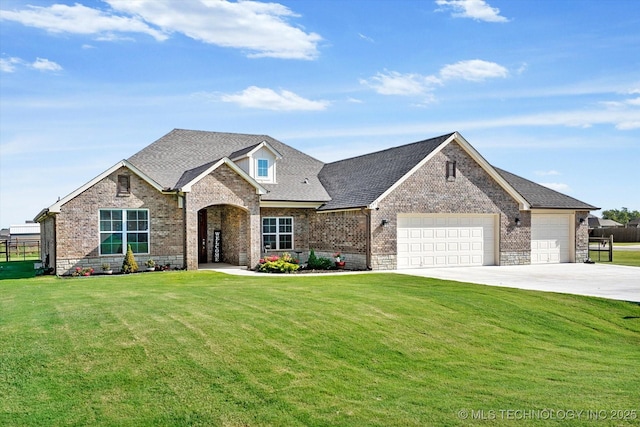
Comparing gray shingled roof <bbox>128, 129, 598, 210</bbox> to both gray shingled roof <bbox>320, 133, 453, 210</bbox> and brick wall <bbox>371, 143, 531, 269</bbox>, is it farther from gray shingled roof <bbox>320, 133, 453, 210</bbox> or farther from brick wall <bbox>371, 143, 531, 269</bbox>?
brick wall <bbox>371, 143, 531, 269</bbox>

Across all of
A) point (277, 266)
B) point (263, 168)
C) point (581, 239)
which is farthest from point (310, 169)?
point (581, 239)

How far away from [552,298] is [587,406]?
8481mm

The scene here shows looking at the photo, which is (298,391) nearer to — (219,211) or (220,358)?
(220,358)

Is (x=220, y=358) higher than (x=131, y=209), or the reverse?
(x=131, y=209)

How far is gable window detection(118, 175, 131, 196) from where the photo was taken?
23.3 metres

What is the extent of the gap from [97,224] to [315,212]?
1010 centimetres

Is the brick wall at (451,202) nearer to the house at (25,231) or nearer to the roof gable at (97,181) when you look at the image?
the roof gable at (97,181)

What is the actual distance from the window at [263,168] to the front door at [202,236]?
3309 mm

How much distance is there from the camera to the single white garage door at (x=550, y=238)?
28.2 m

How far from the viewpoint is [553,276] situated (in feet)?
70.9

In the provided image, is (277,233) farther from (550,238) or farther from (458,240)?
(550,238)

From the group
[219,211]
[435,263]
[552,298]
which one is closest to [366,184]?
[435,263]

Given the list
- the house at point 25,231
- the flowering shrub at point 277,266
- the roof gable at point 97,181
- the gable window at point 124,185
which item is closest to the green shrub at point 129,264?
the gable window at point 124,185

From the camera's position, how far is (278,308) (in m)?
13.0
